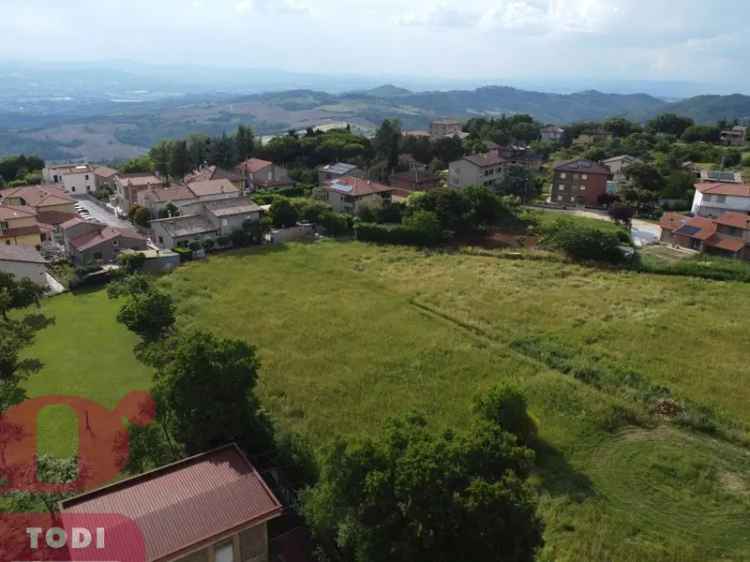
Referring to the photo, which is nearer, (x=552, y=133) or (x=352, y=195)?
(x=352, y=195)

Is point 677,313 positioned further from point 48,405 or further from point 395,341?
point 48,405

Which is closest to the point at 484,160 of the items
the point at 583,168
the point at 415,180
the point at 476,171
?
the point at 476,171

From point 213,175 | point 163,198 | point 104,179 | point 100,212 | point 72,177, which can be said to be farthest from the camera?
point 104,179

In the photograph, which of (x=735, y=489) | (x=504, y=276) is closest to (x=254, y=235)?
(x=504, y=276)

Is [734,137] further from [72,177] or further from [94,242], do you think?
[72,177]

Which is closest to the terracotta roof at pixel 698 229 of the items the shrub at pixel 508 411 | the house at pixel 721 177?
the house at pixel 721 177

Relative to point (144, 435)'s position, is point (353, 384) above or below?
below
